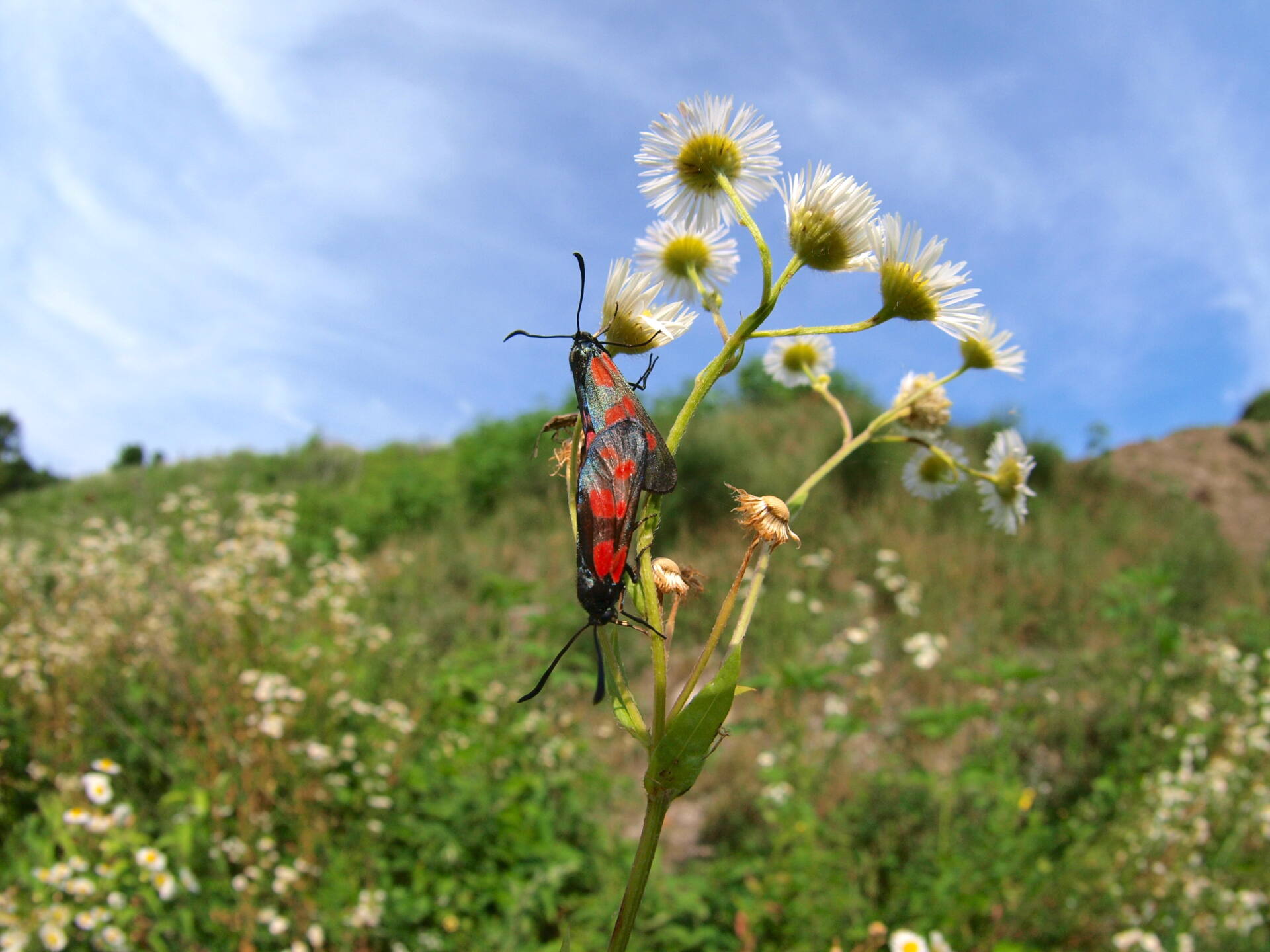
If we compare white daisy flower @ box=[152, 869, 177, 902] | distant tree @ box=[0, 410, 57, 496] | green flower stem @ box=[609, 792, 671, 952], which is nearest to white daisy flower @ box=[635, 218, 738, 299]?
green flower stem @ box=[609, 792, 671, 952]

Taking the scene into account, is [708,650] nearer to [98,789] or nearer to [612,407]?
[612,407]

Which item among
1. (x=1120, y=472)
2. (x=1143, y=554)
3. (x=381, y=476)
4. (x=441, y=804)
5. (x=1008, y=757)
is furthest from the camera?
(x=381, y=476)

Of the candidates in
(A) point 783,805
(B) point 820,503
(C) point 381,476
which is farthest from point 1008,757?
(C) point 381,476

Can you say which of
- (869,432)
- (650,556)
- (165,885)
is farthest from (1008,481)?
(165,885)

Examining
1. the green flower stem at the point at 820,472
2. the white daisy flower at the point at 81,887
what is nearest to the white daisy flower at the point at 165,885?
the white daisy flower at the point at 81,887

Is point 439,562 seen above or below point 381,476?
below

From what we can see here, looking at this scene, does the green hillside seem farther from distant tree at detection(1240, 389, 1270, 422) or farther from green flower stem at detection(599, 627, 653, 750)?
distant tree at detection(1240, 389, 1270, 422)

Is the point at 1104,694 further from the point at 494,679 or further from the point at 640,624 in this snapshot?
the point at 640,624

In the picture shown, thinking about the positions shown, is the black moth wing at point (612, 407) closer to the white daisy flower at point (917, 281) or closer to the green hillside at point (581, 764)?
the white daisy flower at point (917, 281)
